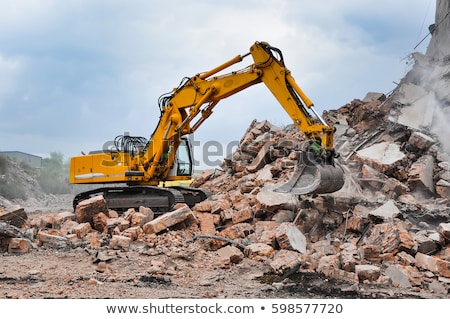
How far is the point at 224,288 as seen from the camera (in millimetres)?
6789

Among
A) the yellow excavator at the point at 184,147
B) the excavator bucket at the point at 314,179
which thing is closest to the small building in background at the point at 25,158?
the yellow excavator at the point at 184,147

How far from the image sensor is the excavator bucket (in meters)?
9.04

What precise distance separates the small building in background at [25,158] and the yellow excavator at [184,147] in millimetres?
18369

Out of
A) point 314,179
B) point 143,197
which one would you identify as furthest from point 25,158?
point 314,179

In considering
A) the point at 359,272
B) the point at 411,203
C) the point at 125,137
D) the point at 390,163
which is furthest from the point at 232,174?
the point at 359,272

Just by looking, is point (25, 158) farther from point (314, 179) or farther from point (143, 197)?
point (314, 179)

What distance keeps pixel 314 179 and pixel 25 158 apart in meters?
25.8

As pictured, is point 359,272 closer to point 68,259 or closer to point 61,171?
point 68,259

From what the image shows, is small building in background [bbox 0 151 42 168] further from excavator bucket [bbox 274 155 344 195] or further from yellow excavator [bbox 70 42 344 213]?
excavator bucket [bbox 274 155 344 195]

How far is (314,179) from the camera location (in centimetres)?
927

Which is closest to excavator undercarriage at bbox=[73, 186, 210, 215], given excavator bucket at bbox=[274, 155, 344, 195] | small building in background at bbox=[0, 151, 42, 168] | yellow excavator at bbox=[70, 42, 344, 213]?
yellow excavator at bbox=[70, 42, 344, 213]

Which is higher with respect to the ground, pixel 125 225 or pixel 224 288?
pixel 125 225

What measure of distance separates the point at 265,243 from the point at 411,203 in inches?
126

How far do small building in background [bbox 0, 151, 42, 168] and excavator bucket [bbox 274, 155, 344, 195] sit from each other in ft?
76.7
